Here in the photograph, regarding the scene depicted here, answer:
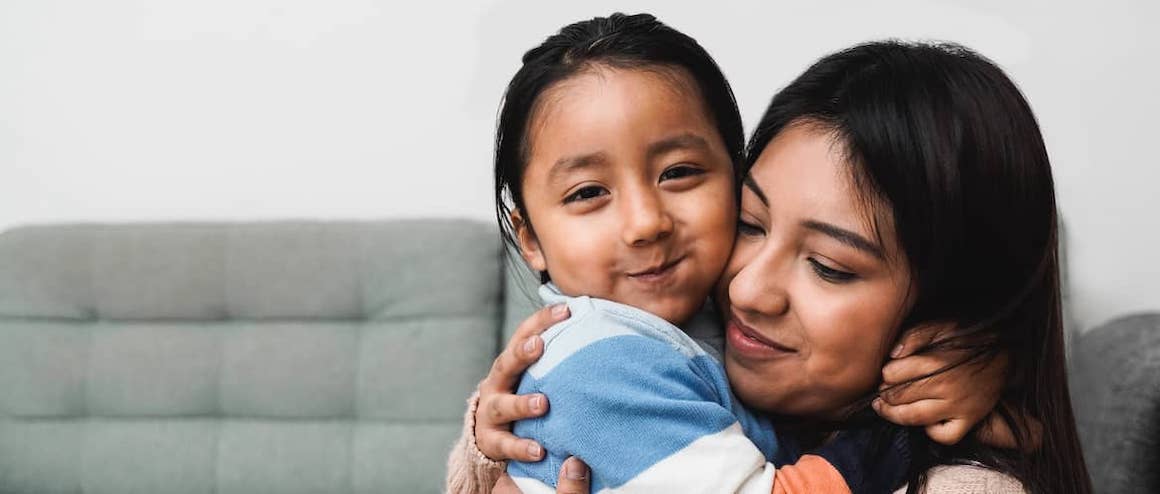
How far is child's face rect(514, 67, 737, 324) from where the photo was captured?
0.99 meters

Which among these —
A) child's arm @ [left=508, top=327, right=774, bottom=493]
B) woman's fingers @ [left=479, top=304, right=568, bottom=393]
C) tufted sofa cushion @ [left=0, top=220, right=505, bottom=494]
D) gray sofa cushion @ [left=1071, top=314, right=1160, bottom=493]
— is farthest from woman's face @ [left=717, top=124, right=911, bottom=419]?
tufted sofa cushion @ [left=0, top=220, right=505, bottom=494]

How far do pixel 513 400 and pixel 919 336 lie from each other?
1.53 ft

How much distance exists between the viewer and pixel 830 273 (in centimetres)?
96

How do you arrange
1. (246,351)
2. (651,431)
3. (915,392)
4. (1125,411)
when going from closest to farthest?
1. (651,431)
2. (915,392)
3. (1125,411)
4. (246,351)

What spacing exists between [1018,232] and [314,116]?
177 centimetres

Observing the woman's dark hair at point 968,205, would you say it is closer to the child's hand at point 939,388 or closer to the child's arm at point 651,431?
the child's hand at point 939,388

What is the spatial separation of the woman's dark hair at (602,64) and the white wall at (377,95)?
105 centimetres

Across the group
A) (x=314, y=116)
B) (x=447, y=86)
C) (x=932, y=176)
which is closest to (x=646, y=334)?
(x=932, y=176)

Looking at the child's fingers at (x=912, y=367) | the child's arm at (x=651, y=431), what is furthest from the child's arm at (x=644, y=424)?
the child's fingers at (x=912, y=367)

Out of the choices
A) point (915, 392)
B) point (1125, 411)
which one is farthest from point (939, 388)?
point (1125, 411)

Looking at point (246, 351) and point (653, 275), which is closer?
point (653, 275)

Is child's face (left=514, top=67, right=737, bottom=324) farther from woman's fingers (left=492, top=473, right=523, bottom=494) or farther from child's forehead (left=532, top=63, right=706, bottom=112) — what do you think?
woman's fingers (left=492, top=473, right=523, bottom=494)

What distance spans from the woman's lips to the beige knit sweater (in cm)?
21

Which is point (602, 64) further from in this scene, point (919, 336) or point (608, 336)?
point (919, 336)
